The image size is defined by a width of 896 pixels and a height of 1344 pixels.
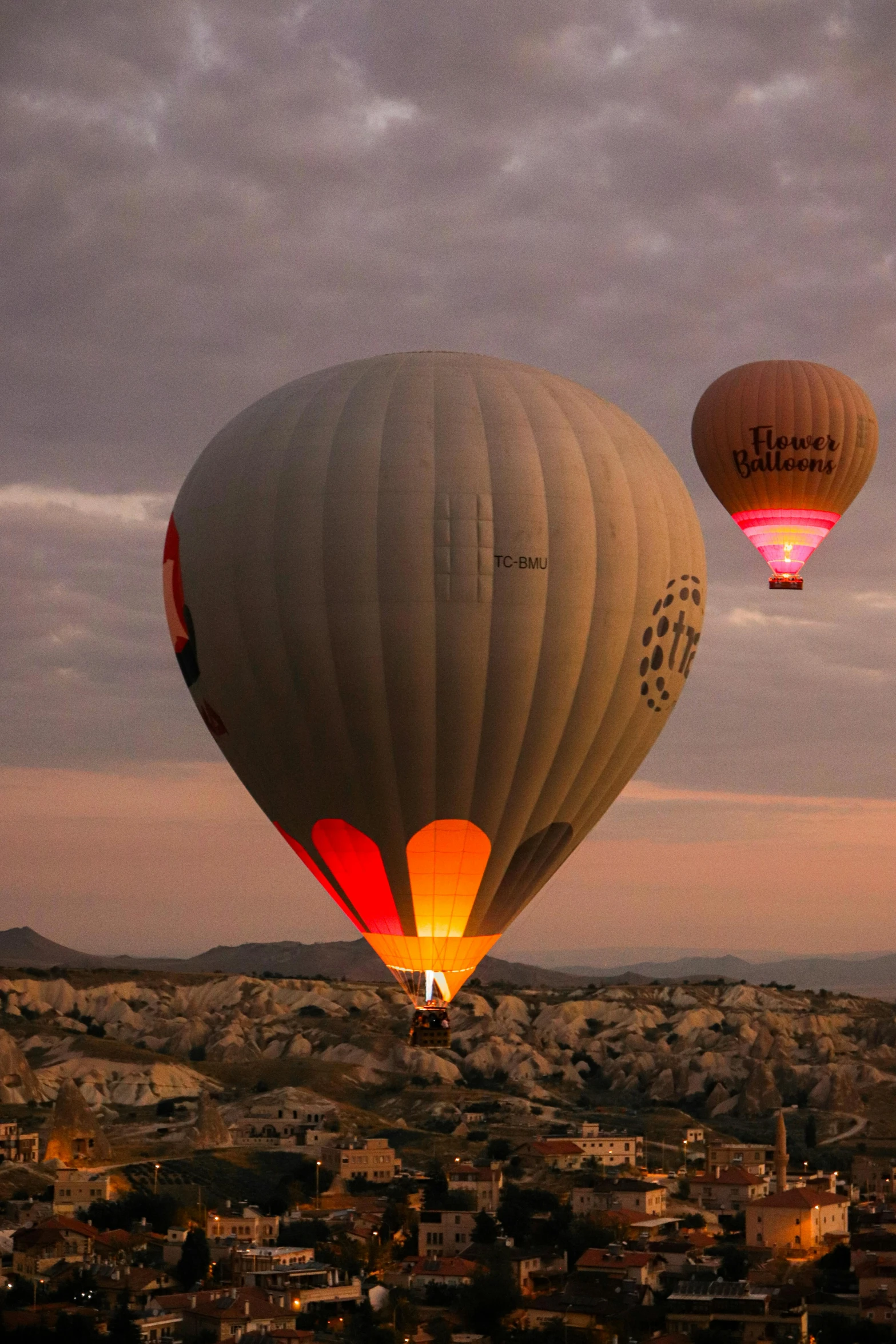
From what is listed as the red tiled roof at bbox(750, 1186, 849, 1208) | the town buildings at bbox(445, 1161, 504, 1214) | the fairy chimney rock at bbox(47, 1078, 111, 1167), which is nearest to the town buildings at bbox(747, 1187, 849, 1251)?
the red tiled roof at bbox(750, 1186, 849, 1208)

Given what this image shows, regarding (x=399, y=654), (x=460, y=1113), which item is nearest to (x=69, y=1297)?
(x=399, y=654)

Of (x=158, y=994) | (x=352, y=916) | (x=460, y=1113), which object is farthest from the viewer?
(x=158, y=994)

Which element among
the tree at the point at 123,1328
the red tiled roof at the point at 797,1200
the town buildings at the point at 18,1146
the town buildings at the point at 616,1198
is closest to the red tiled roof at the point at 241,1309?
the tree at the point at 123,1328

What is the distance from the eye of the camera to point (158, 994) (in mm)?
128875

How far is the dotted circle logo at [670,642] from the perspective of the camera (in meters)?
31.1

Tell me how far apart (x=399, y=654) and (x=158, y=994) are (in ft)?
339

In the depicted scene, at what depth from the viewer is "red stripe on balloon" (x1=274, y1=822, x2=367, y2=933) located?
103ft

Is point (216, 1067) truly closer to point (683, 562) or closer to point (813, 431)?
point (813, 431)

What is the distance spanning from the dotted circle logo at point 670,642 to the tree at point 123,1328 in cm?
2392

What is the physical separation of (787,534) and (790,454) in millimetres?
1801

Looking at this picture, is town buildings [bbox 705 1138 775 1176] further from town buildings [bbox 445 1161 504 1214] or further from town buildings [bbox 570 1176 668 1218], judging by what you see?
town buildings [bbox 445 1161 504 1214]

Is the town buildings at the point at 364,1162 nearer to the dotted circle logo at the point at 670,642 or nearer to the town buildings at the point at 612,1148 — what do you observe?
the town buildings at the point at 612,1148

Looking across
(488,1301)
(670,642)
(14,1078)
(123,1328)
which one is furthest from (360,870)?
(14,1078)

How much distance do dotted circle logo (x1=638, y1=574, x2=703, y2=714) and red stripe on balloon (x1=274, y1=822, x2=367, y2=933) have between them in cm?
540
